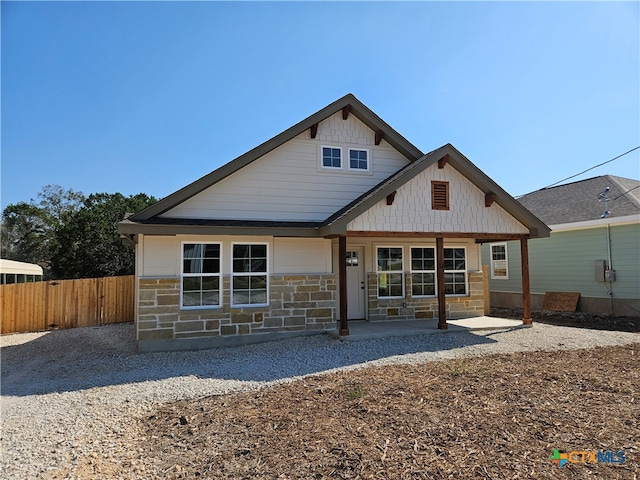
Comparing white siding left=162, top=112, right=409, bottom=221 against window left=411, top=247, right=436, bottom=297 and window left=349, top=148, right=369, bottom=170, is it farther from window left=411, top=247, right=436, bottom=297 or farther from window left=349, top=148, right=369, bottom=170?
window left=411, top=247, right=436, bottom=297

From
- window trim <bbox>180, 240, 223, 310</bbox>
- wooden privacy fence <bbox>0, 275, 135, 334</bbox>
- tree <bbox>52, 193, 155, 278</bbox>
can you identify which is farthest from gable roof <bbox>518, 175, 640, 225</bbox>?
tree <bbox>52, 193, 155, 278</bbox>

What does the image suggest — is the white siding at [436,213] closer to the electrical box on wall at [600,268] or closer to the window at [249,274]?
the window at [249,274]

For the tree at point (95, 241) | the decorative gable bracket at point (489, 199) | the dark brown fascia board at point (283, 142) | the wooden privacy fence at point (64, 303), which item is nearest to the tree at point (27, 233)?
the tree at point (95, 241)

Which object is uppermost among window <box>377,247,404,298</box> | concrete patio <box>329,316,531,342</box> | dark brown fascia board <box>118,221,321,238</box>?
dark brown fascia board <box>118,221,321,238</box>

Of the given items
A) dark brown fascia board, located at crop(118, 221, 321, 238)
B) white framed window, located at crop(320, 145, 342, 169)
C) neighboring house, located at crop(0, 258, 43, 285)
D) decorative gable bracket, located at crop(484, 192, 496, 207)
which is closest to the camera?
dark brown fascia board, located at crop(118, 221, 321, 238)

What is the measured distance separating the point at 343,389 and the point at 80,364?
18.6 ft

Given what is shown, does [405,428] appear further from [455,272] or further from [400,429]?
[455,272]

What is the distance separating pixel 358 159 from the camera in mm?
11203

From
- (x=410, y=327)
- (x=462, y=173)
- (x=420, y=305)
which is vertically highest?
(x=462, y=173)

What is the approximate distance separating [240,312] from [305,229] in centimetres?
246

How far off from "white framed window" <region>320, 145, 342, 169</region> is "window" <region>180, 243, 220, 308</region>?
361cm

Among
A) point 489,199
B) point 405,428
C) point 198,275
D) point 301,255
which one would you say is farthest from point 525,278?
point 198,275

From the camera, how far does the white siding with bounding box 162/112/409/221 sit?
9.77 meters

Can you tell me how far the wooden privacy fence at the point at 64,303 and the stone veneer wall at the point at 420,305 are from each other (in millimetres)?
8423
